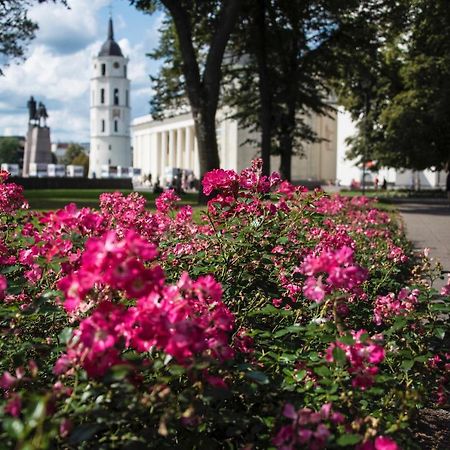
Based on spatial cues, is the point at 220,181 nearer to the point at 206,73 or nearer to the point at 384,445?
the point at 384,445

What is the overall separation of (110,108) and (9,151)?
21.5 m

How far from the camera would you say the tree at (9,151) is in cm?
13623

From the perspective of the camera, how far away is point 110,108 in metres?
143

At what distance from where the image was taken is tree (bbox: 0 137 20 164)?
13623 cm

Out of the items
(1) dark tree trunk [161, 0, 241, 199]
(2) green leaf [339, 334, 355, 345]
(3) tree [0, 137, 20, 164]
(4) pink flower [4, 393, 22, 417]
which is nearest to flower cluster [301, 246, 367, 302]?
(2) green leaf [339, 334, 355, 345]

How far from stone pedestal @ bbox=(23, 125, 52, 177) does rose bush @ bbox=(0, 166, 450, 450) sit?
56.5m

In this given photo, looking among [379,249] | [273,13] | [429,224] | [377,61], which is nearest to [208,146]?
[429,224]

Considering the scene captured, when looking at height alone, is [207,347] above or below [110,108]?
below

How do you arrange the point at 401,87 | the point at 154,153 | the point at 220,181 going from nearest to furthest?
the point at 220,181 → the point at 401,87 → the point at 154,153

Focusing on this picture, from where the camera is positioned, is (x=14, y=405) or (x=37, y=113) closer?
(x=14, y=405)

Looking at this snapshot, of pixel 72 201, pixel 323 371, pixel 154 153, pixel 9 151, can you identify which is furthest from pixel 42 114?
pixel 9 151

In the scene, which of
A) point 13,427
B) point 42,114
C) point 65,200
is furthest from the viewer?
point 42,114

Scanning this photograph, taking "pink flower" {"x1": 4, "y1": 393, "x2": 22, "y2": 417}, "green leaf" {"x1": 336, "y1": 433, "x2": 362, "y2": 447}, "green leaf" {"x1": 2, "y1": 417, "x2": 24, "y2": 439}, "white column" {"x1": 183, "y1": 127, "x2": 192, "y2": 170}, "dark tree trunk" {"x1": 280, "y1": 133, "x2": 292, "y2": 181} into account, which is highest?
"white column" {"x1": 183, "y1": 127, "x2": 192, "y2": 170}

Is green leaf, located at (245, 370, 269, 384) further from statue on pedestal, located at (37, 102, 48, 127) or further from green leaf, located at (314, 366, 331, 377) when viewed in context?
statue on pedestal, located at (37, 102, 48, 127)
